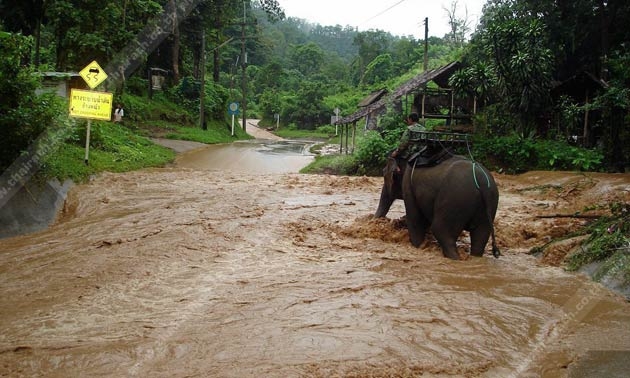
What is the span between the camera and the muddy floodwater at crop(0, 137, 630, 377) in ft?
13.1

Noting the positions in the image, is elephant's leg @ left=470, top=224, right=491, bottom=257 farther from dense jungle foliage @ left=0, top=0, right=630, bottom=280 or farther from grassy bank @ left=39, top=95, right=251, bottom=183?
grassy bank @ left=39, top=95, right=251, bottom=183

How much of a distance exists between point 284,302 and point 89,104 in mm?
10032

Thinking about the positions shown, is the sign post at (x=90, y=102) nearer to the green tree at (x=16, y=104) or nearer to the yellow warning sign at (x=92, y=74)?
the yellow warning sign at (x=92, y=74)

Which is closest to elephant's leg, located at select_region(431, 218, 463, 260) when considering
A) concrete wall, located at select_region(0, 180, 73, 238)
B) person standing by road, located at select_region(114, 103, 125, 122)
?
concrete wall, located at select_region(0, 180, 73, 238)

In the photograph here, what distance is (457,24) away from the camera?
164 ft

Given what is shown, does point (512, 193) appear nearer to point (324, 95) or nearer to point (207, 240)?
point (207, 240)

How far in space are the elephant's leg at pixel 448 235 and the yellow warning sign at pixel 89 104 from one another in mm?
9747

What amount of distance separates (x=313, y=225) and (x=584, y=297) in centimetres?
480

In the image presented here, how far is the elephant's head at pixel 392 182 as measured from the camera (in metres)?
8.49

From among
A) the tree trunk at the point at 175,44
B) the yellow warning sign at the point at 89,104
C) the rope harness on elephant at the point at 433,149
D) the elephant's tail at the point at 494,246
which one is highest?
the tree trunk at the point at 175,44

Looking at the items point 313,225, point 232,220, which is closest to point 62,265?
point 232,220

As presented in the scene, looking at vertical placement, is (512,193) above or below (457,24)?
below

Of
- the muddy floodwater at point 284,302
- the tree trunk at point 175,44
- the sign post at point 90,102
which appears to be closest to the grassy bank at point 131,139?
the sign post at point 90,102

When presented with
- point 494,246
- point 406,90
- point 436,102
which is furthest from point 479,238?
point 436,102
